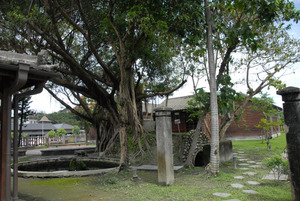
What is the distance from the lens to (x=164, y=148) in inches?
245

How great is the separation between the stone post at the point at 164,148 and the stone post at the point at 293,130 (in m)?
2.94

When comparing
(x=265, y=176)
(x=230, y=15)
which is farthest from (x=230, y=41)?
(x=265, y=176)

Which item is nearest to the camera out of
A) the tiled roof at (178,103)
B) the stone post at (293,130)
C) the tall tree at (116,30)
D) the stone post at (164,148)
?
the stone post at (293,130)

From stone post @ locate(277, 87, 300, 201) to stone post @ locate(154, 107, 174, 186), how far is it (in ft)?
9.64

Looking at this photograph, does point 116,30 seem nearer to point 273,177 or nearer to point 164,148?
point 164,148

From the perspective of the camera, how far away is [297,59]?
9273 millimetres

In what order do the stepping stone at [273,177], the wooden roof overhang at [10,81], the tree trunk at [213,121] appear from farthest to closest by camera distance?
the tree trunk at [213,121]
the stepping stone at [273,177]
the wooden roof overhang at [10,81]

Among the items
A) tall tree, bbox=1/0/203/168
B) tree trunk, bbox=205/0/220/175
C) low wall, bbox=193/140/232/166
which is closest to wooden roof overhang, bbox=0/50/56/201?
tall tree, bbox=1/0/203/168

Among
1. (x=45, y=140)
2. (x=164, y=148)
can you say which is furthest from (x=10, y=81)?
(x=45, y=140)

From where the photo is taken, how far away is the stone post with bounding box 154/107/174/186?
618 centimetres

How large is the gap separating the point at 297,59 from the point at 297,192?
708cm

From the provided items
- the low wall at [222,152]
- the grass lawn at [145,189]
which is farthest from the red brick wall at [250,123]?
the grass lawn at [145,189]

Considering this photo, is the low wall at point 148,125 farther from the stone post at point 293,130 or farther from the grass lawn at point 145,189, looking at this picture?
the stone post at point 293,130

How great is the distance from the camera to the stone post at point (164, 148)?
20.3 ft
